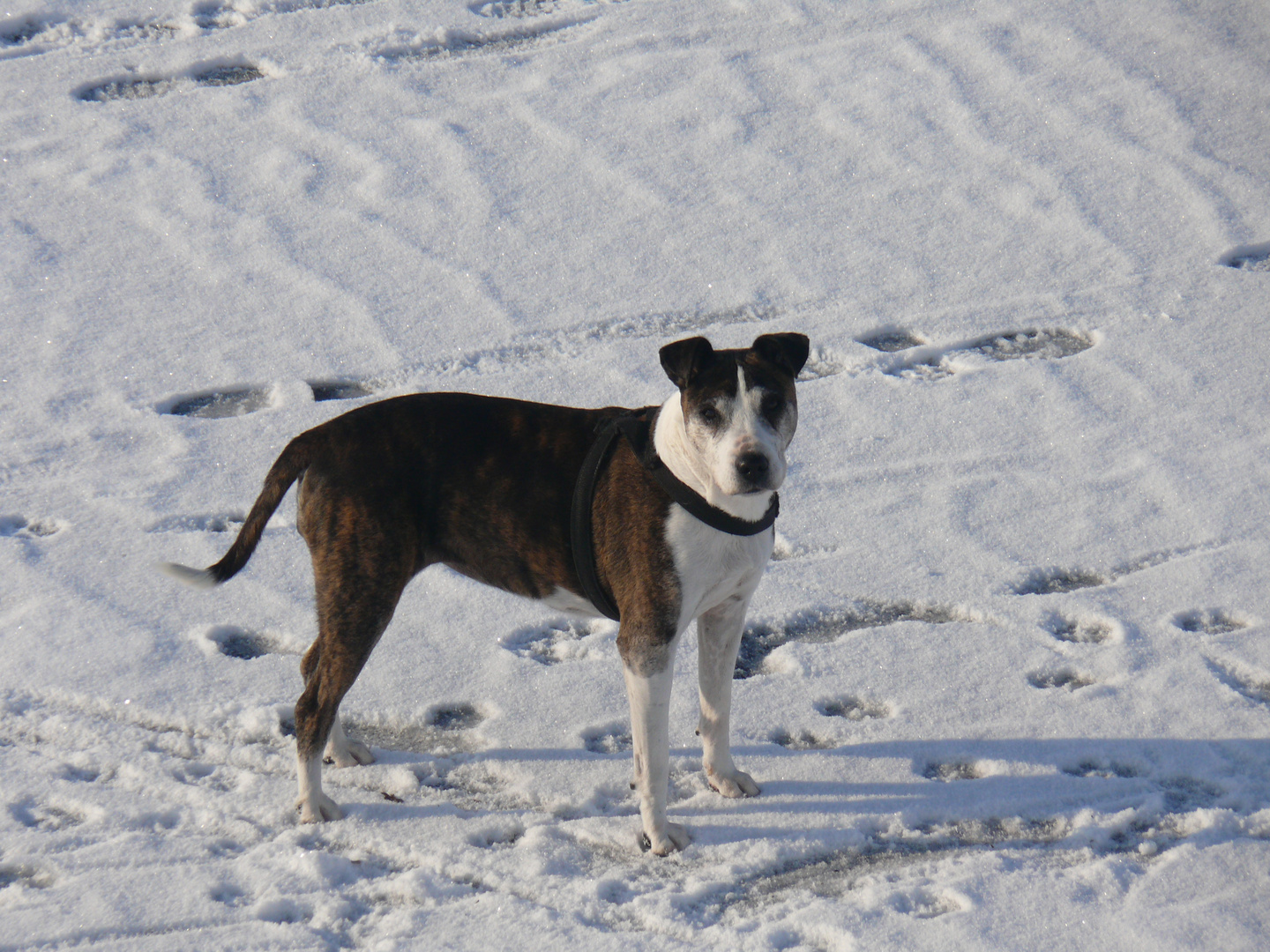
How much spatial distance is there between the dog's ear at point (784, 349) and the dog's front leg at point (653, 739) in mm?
934

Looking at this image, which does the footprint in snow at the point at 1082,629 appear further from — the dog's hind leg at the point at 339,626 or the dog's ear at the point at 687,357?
the dog's hind leg at the point at 339,626

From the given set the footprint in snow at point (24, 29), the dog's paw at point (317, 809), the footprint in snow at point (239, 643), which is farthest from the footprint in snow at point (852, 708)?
the footprint in snow at point (24, 29)

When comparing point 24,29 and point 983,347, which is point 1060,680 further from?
point 24,29

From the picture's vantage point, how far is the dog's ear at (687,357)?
141 inches

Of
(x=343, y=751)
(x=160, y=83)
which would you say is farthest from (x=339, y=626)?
(x=160, y=83)

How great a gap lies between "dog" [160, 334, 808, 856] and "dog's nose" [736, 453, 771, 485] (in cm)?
17

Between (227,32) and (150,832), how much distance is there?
694cm

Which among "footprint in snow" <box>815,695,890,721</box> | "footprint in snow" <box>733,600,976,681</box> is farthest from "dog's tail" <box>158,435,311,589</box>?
"footprint in snow" <box>815,695,890,721</box>

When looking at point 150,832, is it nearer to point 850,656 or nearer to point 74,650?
point 74,650

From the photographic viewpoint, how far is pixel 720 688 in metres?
4.12

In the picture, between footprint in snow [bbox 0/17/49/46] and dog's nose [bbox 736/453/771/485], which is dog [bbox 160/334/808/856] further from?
footprint in snow [bbox 0/17/49/46]

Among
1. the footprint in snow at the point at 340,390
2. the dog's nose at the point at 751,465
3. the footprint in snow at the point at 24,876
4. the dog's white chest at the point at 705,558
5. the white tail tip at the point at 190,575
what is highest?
the dog's nose at the point at 751,465

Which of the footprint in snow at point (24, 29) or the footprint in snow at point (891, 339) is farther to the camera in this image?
the footprint in snow at point (24, 29)

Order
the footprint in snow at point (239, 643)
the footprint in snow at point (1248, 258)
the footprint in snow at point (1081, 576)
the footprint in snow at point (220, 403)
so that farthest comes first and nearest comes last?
the footprint in snow at point (1248, 258), the footprint in snow at point (220, 403), the footprint in snow at point (1081, 576), the footprint in snow at point (239, 643)
